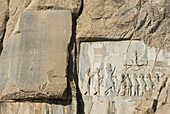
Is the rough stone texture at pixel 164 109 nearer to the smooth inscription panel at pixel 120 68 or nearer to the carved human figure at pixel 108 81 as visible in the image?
the smooth inscription panel at pixel 120 68

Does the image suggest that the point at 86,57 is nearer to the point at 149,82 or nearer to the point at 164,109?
the point at 149,82

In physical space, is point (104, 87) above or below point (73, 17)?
below

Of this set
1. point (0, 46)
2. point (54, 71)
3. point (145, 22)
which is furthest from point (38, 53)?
point (145, 22)

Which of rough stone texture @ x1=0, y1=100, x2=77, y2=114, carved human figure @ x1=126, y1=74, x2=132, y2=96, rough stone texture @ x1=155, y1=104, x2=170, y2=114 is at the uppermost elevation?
carved human figure @ x1=126, y1=74, x2=132, y2=96

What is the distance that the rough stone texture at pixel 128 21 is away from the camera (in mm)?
7781

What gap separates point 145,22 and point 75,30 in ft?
4.78

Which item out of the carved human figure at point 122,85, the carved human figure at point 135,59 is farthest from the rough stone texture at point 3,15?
the carved human figure at point 135,59

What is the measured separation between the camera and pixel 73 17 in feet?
26.2

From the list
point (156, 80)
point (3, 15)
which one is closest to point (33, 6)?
point (3, 15)

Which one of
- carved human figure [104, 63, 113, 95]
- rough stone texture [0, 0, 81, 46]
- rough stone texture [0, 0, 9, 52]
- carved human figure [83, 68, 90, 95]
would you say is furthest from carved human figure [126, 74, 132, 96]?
rough stone texture [0, 0, 9, 52]

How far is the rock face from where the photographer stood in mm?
7309

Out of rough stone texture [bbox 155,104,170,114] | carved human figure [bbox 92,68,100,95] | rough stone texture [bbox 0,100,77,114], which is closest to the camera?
rough stone texture [bbox 155,104,170,114]

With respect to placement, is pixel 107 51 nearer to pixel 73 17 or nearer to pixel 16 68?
pixel 73 17

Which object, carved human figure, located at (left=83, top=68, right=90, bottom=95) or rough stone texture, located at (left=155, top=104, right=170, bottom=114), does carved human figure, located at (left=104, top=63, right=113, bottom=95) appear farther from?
rough stone texture, located at (left=155, top=104, right=170, bottom=114)
